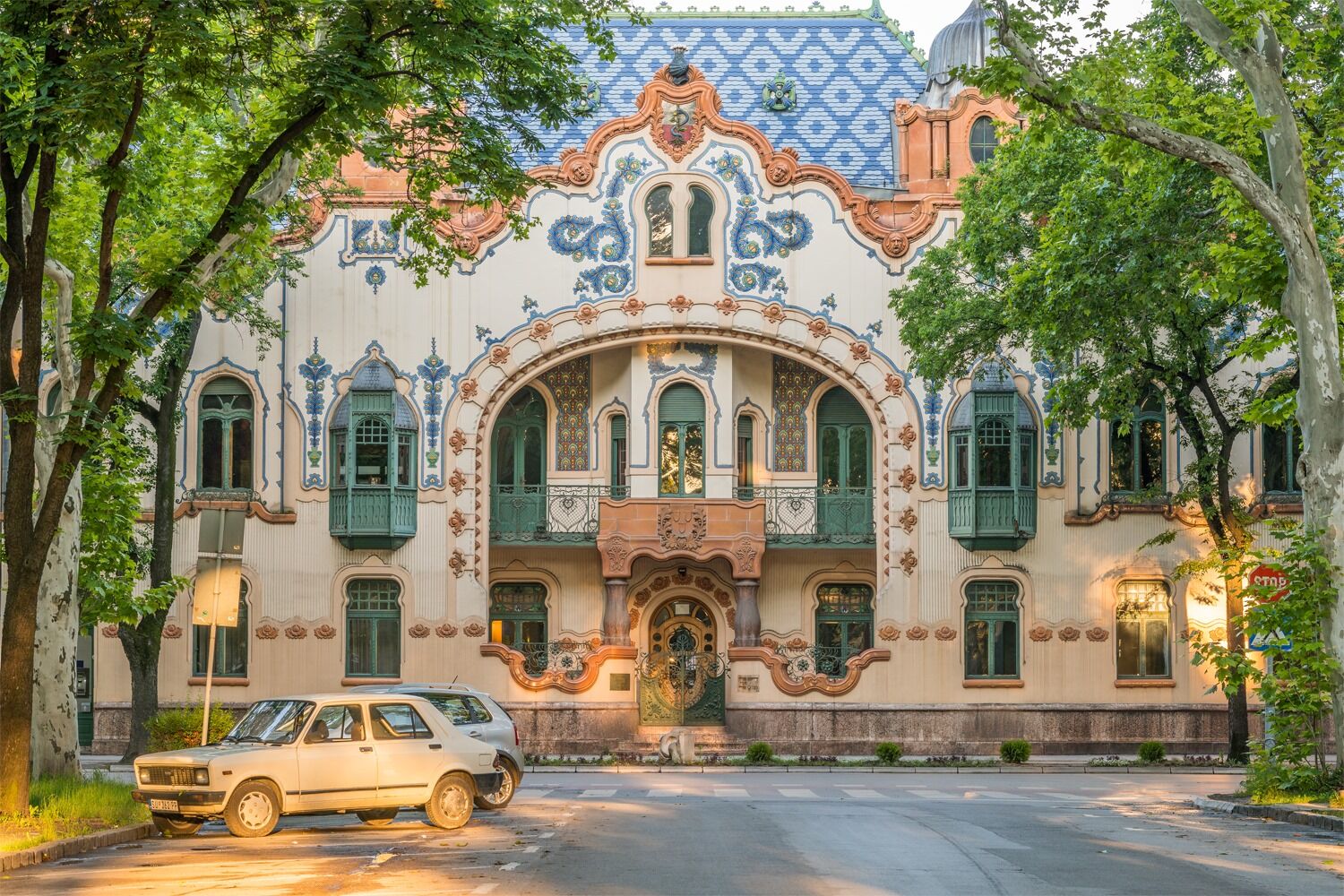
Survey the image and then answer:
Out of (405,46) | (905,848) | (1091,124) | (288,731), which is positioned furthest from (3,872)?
(1091,124)

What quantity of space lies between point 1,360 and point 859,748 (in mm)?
21497

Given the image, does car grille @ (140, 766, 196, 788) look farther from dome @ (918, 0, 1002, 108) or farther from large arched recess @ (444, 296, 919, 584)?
dome @ (918, 0, 1002, 108)

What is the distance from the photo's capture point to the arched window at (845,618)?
3794 cm

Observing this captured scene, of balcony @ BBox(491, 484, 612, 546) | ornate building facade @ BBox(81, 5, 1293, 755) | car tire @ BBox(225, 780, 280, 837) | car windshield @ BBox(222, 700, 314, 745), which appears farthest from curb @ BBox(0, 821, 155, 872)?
balcony @ BBox(491, 484, 612, 546)

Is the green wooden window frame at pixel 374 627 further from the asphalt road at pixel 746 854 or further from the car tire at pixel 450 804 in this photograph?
the car tire at pixel 450 804

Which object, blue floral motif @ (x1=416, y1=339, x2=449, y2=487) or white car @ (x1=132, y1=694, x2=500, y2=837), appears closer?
white car @ (x1=132, y1=694, x2=500, y2=837)

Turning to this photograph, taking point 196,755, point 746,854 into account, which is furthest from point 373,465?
point 746,854

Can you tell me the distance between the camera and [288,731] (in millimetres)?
18047

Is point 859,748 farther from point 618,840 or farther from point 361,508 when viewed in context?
point 618,840

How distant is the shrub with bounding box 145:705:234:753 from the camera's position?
2821 centimetres

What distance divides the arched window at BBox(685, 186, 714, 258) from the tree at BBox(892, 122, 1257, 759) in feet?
14.7

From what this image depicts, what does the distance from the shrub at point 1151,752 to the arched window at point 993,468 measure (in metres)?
4.84

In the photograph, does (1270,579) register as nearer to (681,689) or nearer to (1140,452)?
(1140,452)

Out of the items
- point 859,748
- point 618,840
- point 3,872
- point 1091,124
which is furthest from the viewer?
point 859,748
